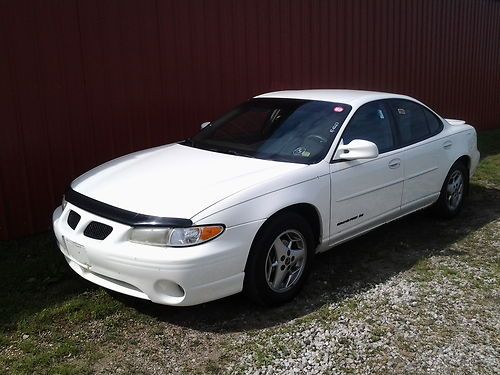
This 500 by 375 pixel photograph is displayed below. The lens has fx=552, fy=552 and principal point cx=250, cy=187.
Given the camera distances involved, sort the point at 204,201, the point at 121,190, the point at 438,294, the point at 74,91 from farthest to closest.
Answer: the point at 74,91
the point at 438,294
the point at 121,190
the point at 204,201

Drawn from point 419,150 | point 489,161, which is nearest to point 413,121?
point 419,150

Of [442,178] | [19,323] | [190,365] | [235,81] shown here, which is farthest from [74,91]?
[442,178]

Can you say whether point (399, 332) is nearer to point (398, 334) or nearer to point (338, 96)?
point (398, 334)

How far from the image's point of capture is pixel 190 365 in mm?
3373

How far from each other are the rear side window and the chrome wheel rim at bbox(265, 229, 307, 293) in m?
1.74

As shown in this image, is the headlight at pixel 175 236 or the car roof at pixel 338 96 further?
the car roof at pixel 338 96

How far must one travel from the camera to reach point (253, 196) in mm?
3750

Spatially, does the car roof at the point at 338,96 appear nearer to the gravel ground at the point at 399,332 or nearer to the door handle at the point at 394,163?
the door handle at the point at 394,163

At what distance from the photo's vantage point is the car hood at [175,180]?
11.9ft

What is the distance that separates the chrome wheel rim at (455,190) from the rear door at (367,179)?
119cm

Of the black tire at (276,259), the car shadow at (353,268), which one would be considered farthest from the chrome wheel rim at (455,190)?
the black tire at (276,259)

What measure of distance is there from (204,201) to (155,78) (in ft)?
10.4

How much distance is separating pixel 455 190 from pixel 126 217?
399 cm

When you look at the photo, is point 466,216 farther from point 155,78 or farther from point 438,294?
point 155,78
